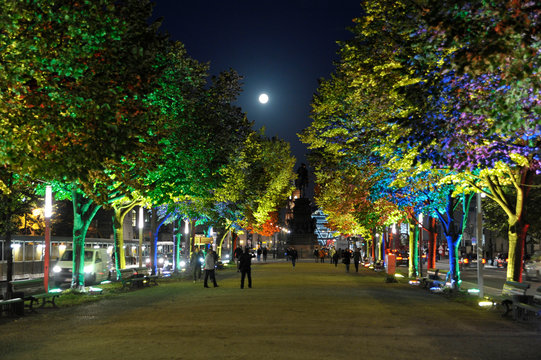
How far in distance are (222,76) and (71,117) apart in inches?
677

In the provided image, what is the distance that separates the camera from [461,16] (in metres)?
10.1

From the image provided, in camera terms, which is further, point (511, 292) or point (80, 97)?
point (511, 292)

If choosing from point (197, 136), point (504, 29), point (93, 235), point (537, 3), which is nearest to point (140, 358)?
point (504, 29)

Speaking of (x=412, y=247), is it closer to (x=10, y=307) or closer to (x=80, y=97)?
(x=10, y=307)

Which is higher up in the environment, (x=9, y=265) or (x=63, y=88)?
(x=63, y=88)

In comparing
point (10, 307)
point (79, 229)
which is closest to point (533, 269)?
point (79, 229)

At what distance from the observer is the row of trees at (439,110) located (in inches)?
382

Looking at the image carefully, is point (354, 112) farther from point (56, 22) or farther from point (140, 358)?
point (140, 358)

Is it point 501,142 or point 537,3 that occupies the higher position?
point 537,3

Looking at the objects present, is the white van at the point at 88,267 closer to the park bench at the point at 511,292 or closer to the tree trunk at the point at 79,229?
the tree trunk at the point at 79,229

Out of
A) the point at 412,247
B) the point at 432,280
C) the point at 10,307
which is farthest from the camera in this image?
the point at 412,247

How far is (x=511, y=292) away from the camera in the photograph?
17.0 m

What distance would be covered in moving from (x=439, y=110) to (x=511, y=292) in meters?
6.87

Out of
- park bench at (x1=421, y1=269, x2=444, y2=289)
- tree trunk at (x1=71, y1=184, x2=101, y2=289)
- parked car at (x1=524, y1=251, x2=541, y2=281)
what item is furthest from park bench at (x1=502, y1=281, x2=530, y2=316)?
parked car at (x1=524, y1=251, x2=541, y2=281)
